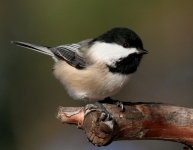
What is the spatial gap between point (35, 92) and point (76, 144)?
1.43 ft

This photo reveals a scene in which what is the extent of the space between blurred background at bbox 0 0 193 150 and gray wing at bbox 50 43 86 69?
1.60ft

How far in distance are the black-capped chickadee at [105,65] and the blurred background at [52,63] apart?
66 centimetres

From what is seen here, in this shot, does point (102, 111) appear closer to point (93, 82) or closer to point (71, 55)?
point (93, 82)

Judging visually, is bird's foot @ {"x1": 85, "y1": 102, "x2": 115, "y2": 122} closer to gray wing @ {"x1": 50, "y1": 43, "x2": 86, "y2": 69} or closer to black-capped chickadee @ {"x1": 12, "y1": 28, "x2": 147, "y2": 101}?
black-capped chickadee @ {"x1": 12, "y1": 28, "x2": 147, "y2": 101}

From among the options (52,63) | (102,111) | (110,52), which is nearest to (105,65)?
(110,52)

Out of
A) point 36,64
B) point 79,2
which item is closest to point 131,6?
point 79,2

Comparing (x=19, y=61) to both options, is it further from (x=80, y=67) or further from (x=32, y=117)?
(x=80, y=67)

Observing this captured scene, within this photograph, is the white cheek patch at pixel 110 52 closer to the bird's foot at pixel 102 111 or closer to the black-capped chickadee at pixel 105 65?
the black-capped chickadee at pixel 105 65

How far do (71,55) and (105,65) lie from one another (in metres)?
0.30

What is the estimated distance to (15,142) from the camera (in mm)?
2293

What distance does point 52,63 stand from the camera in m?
2.41

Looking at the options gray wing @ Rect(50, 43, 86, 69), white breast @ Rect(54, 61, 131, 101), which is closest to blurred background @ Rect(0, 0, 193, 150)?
gray wing @ Rect(50, 43, 86, 69)

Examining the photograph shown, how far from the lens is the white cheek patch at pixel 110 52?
1.62 m

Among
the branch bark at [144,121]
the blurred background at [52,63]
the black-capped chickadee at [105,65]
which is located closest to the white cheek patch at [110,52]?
the black-capped chickadee at [105,65]
